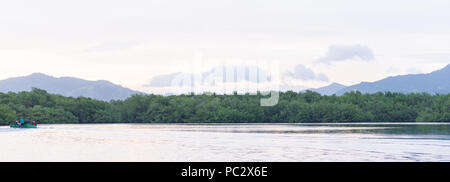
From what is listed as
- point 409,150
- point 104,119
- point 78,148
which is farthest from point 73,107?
point 409,150

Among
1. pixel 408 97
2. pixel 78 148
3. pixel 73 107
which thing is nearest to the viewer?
pixel 78 148

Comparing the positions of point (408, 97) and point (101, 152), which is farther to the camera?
point (408, 97)

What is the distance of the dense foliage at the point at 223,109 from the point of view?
80.0m

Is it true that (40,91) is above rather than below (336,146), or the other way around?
above

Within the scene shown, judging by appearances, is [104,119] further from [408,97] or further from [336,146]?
[336,146]

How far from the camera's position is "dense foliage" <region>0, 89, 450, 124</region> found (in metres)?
80.0

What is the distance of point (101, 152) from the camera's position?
21.4 meters

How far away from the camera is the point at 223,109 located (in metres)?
85.5

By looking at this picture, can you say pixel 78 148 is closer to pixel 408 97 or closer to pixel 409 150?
pixel 409 150
